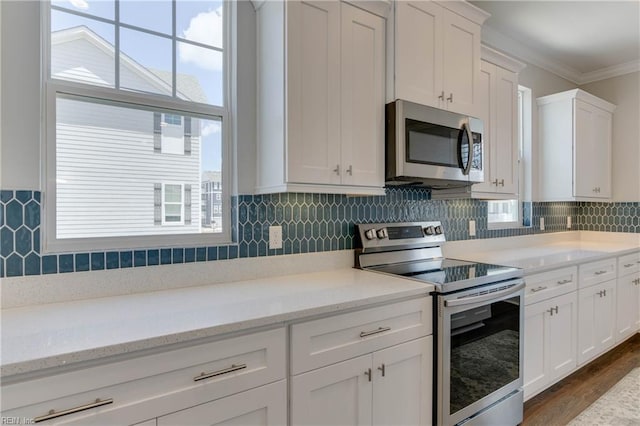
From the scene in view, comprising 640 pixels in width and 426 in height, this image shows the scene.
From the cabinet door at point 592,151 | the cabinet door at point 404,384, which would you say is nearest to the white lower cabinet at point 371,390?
Result: the cabinet door at point 404,384

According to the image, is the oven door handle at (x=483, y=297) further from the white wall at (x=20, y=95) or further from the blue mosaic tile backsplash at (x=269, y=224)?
the white wall at (x=20, y=95)

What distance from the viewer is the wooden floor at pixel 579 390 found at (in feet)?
7.45

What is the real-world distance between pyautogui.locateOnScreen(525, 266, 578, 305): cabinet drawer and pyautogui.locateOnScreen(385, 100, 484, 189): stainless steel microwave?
2.41 feet

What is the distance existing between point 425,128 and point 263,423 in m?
1.66

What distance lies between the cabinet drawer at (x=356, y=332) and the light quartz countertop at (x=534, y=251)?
1.00 m

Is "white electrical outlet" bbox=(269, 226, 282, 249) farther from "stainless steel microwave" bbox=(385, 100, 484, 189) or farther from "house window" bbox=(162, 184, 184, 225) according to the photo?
"stainless steel microwave" bbox=(385, 100, 484, 189)

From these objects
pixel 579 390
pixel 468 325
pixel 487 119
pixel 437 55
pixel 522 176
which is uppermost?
pixel 437 55

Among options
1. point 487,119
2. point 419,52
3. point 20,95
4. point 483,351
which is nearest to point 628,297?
point 487,119

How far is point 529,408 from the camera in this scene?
2.34 meters

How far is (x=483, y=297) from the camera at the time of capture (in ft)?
6.11

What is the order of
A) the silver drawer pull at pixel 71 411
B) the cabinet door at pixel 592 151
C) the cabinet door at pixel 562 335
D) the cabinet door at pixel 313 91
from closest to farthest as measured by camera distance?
the silver drawer pull at pixel 71 411 → the cabinet door at pixel 313 91 → the cabinet door at pixel 562 335 → the cabinet door at pixel 592 151

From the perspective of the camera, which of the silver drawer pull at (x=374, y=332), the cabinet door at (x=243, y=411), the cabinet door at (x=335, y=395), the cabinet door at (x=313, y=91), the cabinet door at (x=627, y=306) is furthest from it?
the cabinet door at (x=627, y=306)

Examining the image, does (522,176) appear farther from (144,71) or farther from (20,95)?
(20,95)

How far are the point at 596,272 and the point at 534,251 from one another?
45 centimetres
